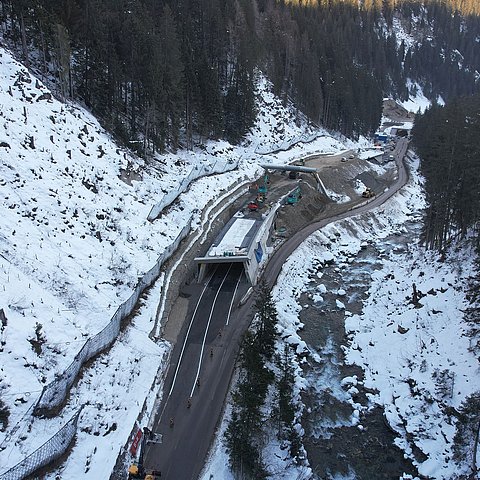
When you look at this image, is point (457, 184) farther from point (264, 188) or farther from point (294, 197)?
point (264, 188)

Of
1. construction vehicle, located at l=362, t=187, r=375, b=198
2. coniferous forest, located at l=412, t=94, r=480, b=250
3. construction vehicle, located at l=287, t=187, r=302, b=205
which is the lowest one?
coniferous forest, located at l=412, t=94, r=480, b=250

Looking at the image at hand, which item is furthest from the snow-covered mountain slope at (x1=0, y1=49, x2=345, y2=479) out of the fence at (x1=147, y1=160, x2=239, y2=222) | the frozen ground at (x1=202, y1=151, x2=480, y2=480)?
the frozen ground at (x1=202, y1=151, x2=480, y2=480)

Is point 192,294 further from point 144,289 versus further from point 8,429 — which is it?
point 8,429

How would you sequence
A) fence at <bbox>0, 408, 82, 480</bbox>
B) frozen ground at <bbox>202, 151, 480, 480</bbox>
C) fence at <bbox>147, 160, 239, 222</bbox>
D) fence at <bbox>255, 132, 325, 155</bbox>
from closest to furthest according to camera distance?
fence at <bbox>0, 408, 82, 480</bbox> < frozen ground at <bbox>202, 151, 480, 480</bbox> < fence at <bbox>147, 160, 239, 222</bbox> < fence at <bbox>255, 132, 325, 155</bbox>

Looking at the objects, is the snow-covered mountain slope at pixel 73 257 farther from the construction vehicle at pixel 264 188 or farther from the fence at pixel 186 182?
the construction vehicle at pixel 264 188

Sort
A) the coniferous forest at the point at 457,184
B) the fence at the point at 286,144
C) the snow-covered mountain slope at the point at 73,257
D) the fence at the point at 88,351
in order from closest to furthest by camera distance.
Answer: the fence at the point at 88,351 → the snow-covered mountain slope at the point at 73,257 → the coniferous forest at the point at 457,184 → the fence at the point at 286,144

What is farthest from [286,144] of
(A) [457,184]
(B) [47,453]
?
(B) [47,453]

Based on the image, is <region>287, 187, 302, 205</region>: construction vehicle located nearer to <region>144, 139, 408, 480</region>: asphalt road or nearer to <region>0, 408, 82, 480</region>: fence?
<region>144, 139, 408, 480</region>: asphalt road

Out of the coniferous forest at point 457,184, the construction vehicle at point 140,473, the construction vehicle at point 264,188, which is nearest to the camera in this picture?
the construction vehicle at point 140,473

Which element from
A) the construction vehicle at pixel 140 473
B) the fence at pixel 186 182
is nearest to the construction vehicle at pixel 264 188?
the fence at pixel 186 182
